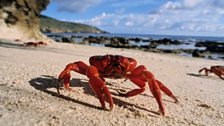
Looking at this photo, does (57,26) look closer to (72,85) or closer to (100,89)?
(72,85)

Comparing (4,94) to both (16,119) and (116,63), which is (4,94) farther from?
(116,63)

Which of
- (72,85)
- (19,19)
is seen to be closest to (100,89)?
(72,85)

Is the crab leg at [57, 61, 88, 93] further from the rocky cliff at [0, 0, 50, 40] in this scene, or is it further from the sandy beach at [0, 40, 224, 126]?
the rocky cliff at [0, 0, 50, 40]

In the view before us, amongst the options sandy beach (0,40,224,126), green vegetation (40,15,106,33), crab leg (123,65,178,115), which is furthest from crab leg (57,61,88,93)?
green vegetation (40,15,106,33)

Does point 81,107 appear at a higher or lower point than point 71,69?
lower

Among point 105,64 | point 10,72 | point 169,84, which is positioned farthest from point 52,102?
point 169,84

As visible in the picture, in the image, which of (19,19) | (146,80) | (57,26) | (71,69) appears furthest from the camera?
(57,26)

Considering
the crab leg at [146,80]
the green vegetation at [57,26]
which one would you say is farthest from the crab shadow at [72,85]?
the green vegetation at [57,26]

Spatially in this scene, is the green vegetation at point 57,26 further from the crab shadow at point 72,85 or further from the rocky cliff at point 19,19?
the crab shadow at point 72,85
